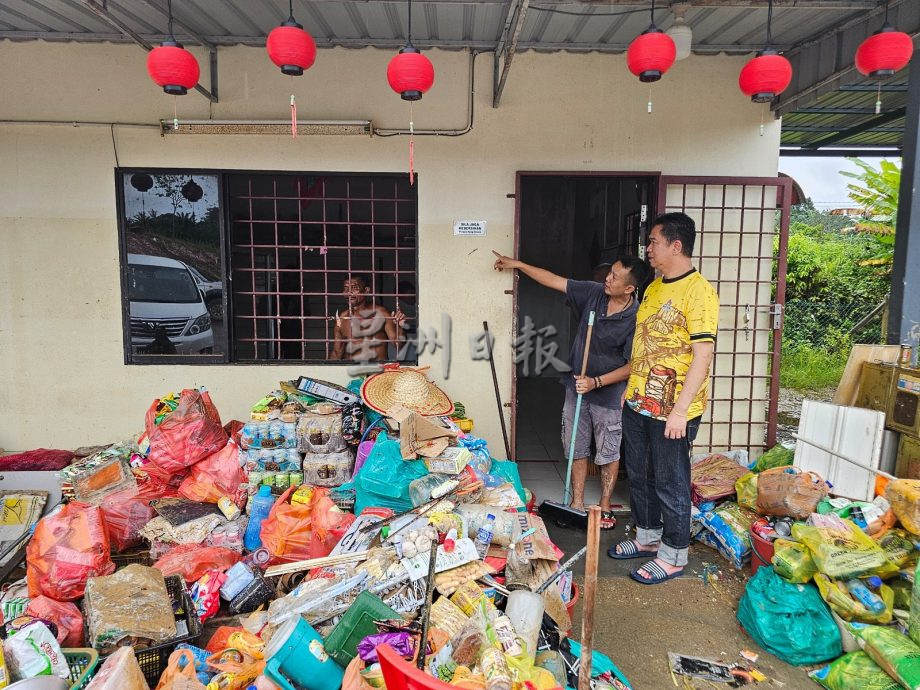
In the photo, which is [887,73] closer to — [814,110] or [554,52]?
[554,52]

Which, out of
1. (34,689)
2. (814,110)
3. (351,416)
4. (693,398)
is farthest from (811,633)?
(814,110)

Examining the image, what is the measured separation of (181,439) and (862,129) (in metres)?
8.45

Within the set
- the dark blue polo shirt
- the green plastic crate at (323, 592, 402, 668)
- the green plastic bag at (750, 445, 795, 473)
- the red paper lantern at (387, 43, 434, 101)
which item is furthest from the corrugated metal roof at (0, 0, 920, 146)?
the green plastic crate at (323, 592, 402, 668)

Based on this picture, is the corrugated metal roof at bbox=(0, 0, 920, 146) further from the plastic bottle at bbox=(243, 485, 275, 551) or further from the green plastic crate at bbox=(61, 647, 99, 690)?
the green plastic crate at bbox=(61, 647, 99, 690)

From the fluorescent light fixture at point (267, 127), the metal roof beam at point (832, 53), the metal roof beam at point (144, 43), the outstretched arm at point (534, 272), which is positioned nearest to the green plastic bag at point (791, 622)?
the outstretched arm at point (534, 272)

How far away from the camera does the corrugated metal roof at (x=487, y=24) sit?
3838mm

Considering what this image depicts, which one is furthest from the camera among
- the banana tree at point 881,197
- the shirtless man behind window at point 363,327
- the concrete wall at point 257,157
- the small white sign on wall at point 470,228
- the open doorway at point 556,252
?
the banana tree at point 881,197

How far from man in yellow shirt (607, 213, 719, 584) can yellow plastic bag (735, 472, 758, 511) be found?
858 mm

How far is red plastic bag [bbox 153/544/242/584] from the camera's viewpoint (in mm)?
3127

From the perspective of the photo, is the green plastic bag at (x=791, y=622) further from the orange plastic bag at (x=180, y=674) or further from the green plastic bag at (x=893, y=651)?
the orange plastic bag at (x=180, y=674)

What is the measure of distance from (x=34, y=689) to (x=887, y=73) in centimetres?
511

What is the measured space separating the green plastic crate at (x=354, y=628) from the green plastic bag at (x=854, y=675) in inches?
81.9

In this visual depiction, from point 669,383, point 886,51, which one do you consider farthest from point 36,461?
point 886,51

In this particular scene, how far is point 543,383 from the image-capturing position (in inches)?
382
